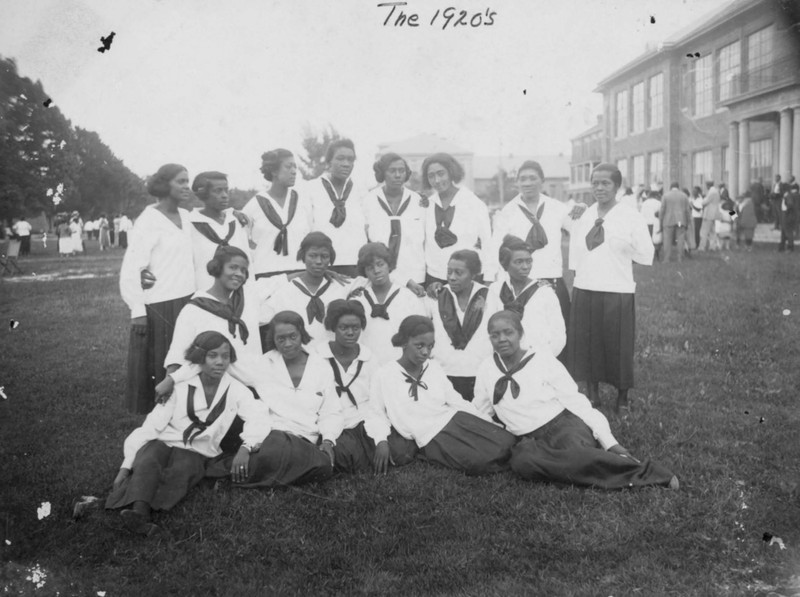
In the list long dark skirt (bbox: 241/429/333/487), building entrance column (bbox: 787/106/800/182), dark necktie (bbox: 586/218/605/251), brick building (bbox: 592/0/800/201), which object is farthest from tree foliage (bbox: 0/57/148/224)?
building entrance column (bbox: 787/106/800/182)

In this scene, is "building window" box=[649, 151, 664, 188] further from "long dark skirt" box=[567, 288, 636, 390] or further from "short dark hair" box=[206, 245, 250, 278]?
"short dark hair" box=[206, 245, 250, 278]

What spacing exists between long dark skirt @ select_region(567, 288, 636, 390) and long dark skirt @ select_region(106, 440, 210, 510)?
10.1 ft

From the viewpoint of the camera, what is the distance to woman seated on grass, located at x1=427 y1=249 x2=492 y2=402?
16.9 feet

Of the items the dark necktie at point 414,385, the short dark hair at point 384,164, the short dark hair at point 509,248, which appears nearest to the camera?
the dark necktie at point 414,385

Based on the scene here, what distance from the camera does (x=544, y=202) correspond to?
5.79 metres

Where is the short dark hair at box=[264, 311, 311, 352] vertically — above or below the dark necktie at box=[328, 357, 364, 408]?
above

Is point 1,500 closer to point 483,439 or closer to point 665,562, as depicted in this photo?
point 483,439

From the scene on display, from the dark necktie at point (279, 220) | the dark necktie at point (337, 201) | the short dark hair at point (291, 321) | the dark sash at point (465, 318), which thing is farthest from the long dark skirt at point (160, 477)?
the dark necktie at point (337, 201)

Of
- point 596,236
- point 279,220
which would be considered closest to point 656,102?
point 596,236

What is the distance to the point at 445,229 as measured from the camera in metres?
5.69

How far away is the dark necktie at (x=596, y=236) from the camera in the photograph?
550 cm

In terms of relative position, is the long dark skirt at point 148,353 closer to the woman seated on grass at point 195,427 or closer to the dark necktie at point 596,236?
the woman seated on grass at point 195,427

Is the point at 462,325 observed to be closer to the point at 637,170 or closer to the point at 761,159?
the point at 761,159

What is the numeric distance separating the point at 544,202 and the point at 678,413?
202 cm
